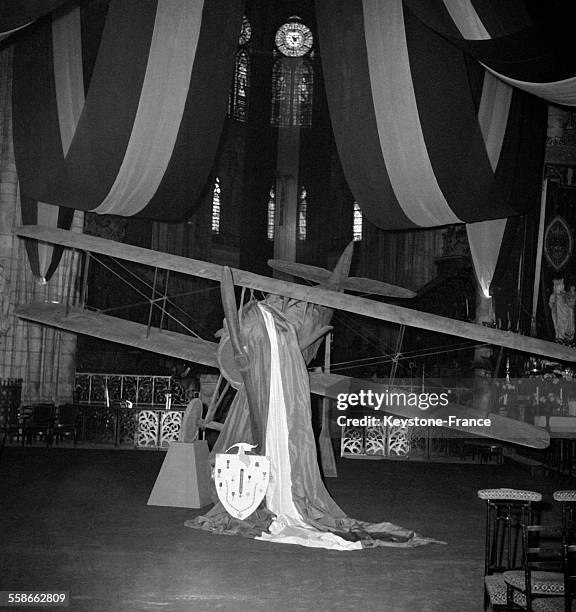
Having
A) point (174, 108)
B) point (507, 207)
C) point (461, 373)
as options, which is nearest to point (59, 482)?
point (174, 108)

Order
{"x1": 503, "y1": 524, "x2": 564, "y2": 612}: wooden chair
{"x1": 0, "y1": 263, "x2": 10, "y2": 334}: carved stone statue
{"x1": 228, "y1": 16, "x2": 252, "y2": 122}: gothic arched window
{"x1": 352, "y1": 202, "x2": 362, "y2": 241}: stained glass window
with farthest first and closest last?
{"x1": 228, "y1": 16, "x2": 252, "y2": 122}: gothic arched window, {"x1": 352, "y1": 202, "x2": 362, "y2": 241}: stained glass window, {"x1": 0, "y1": 263, "x2": 10, "y2": 334}: carved stone statue, {"x1": 503, "y1": 524, "x2": 564, "y2": 612}: wooden chair

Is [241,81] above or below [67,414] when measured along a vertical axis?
above

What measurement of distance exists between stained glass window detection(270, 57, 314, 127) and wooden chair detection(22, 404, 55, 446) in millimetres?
14325

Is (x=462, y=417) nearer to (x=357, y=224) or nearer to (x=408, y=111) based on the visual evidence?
(x=408, y=111)

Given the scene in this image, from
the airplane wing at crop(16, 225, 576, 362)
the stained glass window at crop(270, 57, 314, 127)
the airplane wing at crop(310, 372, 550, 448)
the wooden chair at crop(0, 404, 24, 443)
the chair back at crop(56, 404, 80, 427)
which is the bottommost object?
the wooden chair at crop(0, 404, 24, 443)

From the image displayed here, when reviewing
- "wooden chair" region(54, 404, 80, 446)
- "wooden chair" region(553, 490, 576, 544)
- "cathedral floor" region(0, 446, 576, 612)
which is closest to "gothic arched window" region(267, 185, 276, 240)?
"wooden chair" region(54, 404, 80, 446)

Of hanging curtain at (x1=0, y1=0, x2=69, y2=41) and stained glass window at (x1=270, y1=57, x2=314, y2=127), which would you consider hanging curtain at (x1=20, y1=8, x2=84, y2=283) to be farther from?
stained glass window at (x1=270, y1=57, x2=314, y2=127)

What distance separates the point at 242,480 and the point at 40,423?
798 cm

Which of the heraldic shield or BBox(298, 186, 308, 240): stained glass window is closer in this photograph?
the heraldic shield

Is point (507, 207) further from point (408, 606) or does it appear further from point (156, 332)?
point (408, 606)

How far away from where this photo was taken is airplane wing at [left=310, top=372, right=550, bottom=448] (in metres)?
9.50

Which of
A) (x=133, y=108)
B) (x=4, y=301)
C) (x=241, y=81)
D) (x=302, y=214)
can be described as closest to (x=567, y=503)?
(x=133, y=108)

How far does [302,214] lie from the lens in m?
26.2

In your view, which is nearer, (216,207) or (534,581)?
(534,581)
